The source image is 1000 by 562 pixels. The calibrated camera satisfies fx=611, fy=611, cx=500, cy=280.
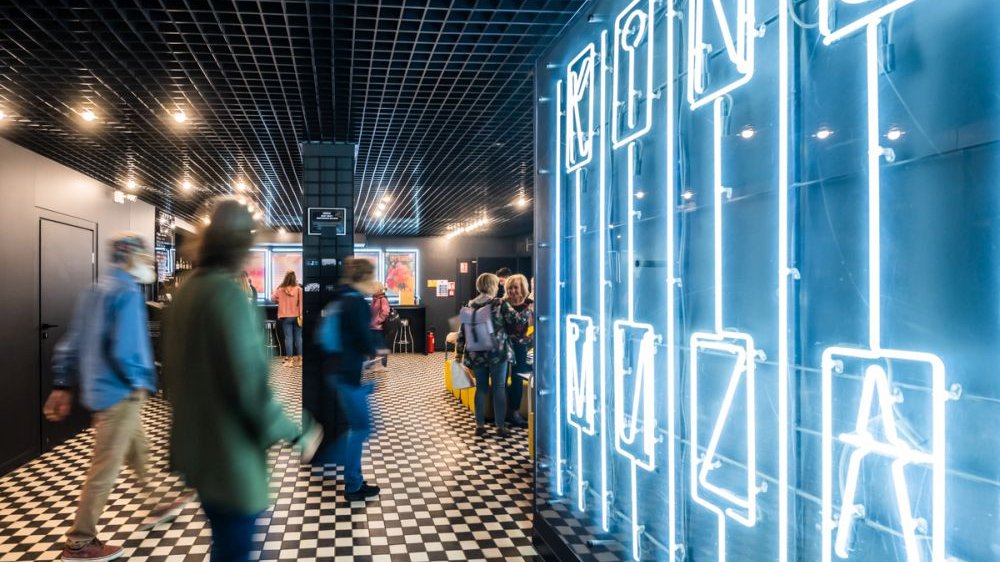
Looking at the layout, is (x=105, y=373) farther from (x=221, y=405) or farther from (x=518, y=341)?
(x=518, y=341)

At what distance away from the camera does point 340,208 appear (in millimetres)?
5855

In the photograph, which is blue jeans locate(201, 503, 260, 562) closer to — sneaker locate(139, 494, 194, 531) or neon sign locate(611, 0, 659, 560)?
neon sign locate(611, 0, 659, 560)

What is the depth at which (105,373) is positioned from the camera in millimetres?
3201

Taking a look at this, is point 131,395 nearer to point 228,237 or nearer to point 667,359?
point 228,237

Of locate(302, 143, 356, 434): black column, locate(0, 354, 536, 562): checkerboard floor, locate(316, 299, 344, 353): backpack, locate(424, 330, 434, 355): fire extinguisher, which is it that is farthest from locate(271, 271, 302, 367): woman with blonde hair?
locate(316, 299, 344, 353): backpack

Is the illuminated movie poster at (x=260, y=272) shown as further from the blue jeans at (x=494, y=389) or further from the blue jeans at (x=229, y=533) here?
the blue jeans at (x=229, y=533)

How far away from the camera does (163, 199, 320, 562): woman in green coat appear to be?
182 centimetres

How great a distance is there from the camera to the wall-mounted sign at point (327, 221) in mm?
5781

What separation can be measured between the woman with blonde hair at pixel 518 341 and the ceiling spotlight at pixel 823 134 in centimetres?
408

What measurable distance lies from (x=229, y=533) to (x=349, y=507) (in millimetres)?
2276

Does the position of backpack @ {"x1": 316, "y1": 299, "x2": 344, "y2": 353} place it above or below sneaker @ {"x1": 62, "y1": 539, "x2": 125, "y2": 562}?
above

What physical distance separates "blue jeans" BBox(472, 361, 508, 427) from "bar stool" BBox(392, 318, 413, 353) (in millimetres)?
8316

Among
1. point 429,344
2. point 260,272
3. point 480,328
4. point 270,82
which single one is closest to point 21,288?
point 270,82

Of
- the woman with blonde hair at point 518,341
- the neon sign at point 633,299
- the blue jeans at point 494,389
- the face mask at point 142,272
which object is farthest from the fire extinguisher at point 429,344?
the neon sign at point 633,299
